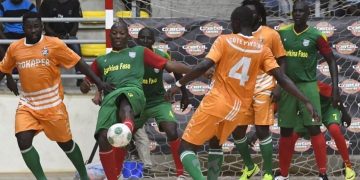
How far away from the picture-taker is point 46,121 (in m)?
9.37

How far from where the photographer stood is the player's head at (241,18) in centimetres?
850

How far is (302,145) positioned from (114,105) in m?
3.75

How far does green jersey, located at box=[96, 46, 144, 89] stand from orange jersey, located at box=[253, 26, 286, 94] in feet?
4.98

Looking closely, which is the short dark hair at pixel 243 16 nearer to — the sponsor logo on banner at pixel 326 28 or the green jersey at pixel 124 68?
the green jersey at pixel 124 68

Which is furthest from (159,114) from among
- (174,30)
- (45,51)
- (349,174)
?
(349,174)

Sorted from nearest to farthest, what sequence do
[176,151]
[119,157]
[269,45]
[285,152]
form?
[119,157]
[269,45]
[176,151]
[285,152]

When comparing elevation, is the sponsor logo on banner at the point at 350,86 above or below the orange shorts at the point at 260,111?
below

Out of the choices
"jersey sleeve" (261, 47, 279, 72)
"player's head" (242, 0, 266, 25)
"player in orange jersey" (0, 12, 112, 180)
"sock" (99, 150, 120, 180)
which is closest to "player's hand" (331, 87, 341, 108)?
"player's head" (242, 0, 266, 25)

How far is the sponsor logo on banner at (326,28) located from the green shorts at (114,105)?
3.64m

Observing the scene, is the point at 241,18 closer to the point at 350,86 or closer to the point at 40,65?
the point at 40,65

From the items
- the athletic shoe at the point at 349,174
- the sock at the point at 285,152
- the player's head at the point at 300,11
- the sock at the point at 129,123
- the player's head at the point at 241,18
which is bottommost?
the athletic shoe at the point at 349,174

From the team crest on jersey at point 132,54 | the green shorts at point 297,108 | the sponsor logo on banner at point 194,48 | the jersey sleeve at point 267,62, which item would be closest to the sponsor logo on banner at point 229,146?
the sponsor logo on banner at point 194,48

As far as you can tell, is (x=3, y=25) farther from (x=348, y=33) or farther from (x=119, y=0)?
(x=348, y=33)

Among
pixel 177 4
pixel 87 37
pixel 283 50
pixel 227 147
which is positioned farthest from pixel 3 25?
pixel 283 50
